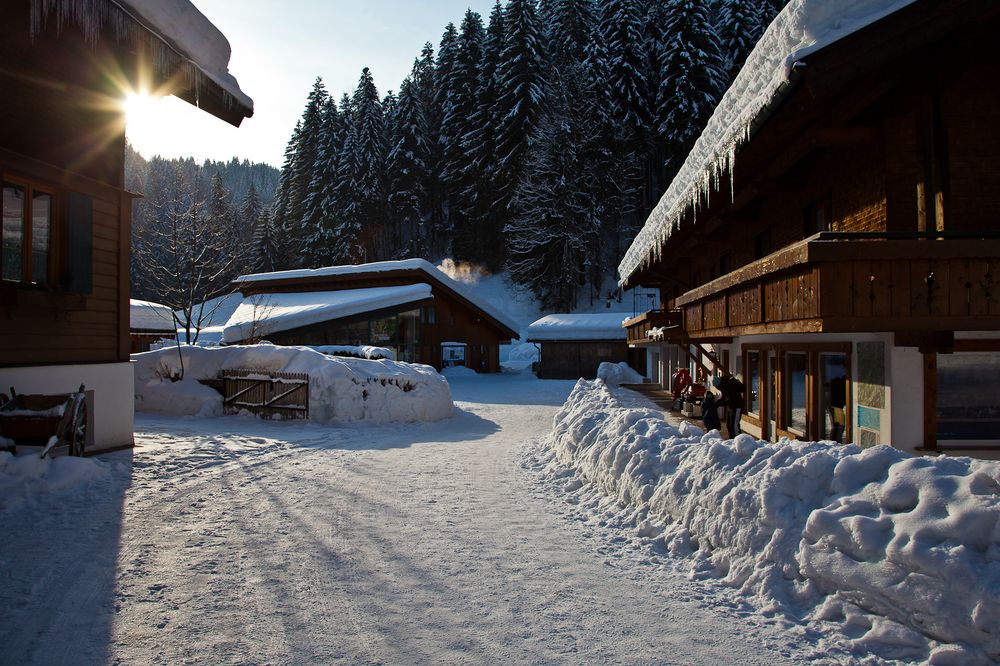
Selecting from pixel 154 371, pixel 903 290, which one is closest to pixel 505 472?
pixel 903 290

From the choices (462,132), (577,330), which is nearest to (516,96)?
(462,132)

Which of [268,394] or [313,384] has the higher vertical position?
[313,384]

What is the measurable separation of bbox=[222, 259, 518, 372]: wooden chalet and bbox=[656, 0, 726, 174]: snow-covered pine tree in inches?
917

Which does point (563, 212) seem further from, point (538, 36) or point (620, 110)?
point (538, 36)

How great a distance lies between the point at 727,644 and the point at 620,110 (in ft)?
189

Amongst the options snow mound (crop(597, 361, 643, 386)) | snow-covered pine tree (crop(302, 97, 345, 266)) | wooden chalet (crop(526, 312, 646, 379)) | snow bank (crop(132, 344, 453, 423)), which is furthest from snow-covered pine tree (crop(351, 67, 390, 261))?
snow bank (crop(132, 344, 453, 423))

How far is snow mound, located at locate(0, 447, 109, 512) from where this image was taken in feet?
22.1

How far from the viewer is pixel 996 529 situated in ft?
11.8

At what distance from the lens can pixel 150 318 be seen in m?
38.0

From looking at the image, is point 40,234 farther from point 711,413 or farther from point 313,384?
point 711,413

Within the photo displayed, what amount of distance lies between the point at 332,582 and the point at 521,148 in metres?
55.5

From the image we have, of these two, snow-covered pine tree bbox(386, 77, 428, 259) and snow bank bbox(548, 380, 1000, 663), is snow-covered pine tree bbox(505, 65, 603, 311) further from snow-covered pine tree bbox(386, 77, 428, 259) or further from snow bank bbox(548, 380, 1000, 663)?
snow bank bbox(548, 380, 1000, 663)

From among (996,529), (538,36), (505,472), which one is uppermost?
(538,36)

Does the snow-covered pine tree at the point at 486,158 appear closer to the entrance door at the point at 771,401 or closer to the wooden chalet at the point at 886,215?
the entrance door at the point at 771,401
